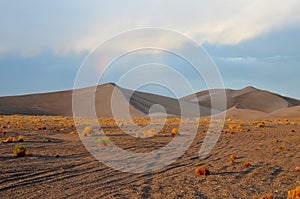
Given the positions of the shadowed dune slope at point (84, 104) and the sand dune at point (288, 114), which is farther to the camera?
the shadowed dune slope at point (84, 104)

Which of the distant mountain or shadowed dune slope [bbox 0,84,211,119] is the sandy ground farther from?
shadowed dune slope [bbox 0,84,211,119]

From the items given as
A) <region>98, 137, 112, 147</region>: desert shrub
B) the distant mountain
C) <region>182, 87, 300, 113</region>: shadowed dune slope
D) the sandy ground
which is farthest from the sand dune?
the sandy ground

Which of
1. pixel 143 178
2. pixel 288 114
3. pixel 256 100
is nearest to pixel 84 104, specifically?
pixel 288 114

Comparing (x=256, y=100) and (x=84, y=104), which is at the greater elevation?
(x=256, y=100)

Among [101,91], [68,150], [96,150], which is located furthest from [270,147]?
[101,91]

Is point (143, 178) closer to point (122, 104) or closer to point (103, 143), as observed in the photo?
point (103, 143)

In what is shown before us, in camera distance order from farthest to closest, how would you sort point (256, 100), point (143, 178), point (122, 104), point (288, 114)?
point (256, 100) → point (122, 104) → point (288, 114) → point (143, 178)

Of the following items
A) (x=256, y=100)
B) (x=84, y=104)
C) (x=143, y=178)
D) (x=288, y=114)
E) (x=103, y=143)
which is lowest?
(x=143, y=178)

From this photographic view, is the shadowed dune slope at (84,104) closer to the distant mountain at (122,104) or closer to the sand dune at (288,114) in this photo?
the distant mountain at (122,104)

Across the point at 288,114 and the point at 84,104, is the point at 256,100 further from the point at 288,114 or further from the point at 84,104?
the point at 84,104

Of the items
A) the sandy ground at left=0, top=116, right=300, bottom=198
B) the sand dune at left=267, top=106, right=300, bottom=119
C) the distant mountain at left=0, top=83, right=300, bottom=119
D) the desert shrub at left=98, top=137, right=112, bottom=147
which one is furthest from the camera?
the distant mountain at left=0, top=83, right=300, bottom=119

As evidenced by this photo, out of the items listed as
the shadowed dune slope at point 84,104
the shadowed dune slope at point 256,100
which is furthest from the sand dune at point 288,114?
the shadowed dune slope at point 256,100

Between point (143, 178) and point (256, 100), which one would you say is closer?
point (143, 178)

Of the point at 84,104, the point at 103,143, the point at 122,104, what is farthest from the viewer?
the point at 122,104
